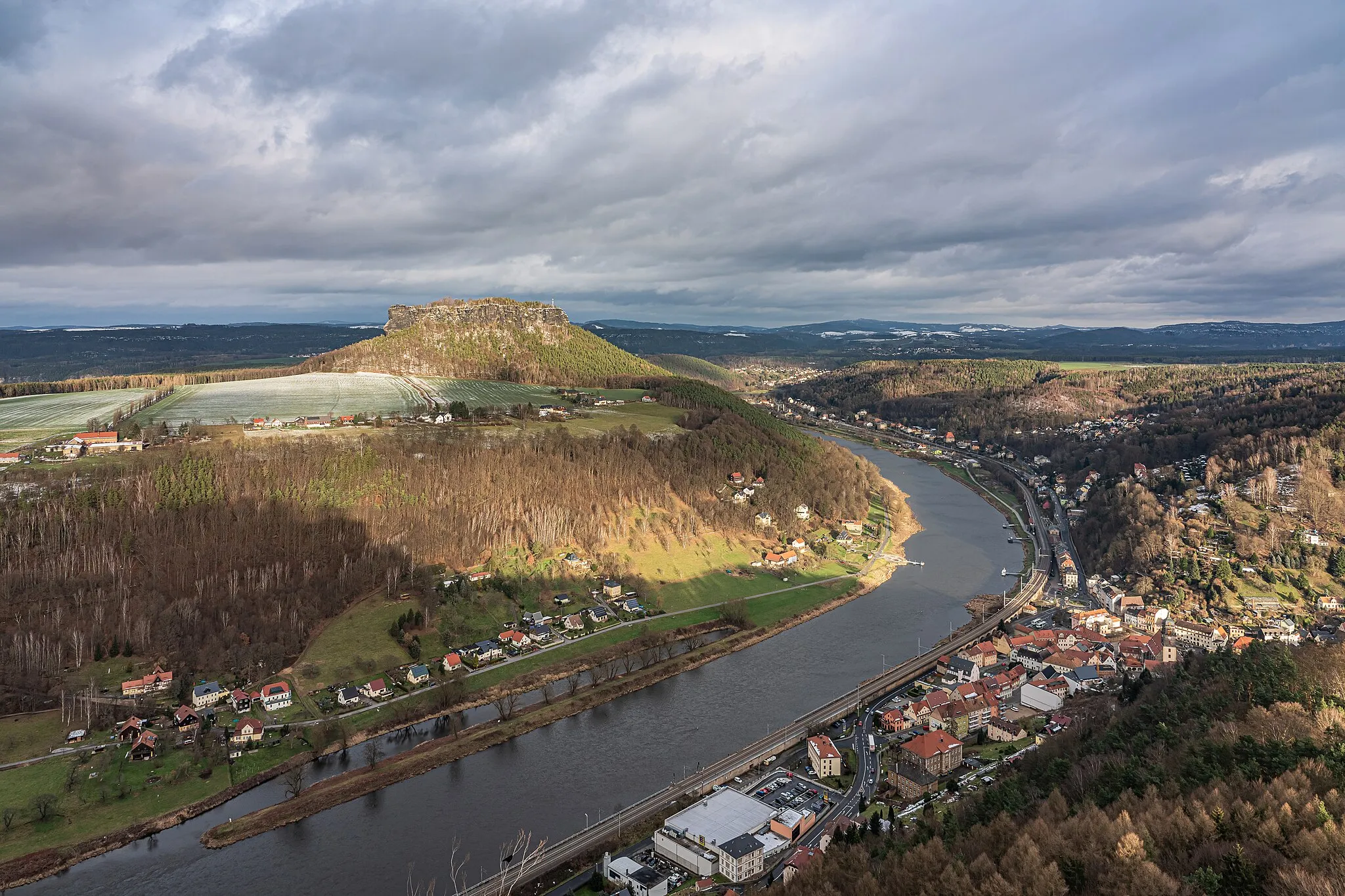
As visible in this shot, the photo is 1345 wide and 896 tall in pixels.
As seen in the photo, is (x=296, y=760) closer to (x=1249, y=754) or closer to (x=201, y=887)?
(x=201, y=887)

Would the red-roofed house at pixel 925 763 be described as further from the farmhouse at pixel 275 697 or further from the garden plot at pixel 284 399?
the garden plot at pixel 284 399

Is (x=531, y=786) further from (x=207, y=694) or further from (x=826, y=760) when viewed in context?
(x=207, y=694)

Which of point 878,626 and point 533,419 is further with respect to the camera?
point 533,419

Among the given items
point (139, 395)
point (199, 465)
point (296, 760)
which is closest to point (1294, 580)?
point (296, 760)

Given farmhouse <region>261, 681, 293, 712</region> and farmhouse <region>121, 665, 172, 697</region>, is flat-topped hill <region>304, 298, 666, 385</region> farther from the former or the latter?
farmhouse <region>261, 681, 293, 712</region>

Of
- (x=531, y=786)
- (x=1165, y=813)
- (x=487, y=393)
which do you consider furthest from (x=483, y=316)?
(x=1165, y=813)

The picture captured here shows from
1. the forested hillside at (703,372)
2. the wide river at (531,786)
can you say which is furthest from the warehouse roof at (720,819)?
the forested hillside at (703,372)

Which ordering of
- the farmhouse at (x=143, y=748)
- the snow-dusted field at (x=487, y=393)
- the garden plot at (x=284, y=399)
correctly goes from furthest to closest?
the snow-dusted field at (x=487, y=393)
the garden plot at (x=284, y=399)
the farmhouse at (x=143, y=748)
